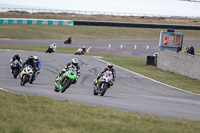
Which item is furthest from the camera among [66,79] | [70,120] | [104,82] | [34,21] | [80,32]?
[34,21]

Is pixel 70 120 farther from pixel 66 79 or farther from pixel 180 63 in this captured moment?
pixel 180 63

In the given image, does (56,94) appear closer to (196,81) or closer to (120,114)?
(120,114)

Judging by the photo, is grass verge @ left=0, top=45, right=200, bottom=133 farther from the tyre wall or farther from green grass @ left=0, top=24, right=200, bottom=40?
green grass @ left=0, top=24, right=200, bottom=40

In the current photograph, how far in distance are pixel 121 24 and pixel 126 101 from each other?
198 ft

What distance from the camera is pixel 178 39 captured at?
3306 centimetres

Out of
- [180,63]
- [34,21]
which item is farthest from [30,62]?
[34,21]

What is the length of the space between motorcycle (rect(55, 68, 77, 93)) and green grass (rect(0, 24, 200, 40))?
44387 mm

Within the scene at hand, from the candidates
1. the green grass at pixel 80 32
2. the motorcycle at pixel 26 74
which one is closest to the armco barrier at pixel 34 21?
the green grass at pixel 80 32

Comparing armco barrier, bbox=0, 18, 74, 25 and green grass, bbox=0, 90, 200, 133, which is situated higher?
armco barrier, bbox=0, 18, 74, 25

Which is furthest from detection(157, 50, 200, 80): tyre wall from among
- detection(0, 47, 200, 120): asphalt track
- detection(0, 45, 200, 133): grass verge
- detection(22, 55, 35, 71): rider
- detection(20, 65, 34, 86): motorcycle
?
detection(0, 45, 200, 133): grass verge

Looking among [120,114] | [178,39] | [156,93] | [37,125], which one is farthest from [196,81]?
[37,125]

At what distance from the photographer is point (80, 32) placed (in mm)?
68688

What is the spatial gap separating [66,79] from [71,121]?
685 centimetres

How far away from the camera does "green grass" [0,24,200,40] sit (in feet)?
204
